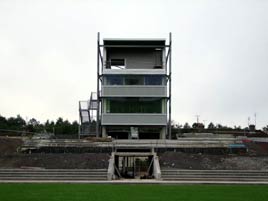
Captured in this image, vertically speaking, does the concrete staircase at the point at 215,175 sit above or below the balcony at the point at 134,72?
below

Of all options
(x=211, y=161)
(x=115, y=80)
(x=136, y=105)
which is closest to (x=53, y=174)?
(x=211, y=161)

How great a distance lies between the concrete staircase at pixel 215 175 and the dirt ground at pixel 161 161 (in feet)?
→ 5.84

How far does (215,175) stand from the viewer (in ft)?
113

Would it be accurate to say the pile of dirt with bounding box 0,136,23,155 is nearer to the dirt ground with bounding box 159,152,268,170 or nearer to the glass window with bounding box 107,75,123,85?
the glass window with bounding box 107,75,123,85

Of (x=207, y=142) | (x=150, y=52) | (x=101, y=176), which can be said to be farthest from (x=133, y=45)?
(x=101, y=176)

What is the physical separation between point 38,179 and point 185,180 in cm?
1077

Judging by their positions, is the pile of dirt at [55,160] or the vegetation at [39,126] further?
the vegetation at [39,126]

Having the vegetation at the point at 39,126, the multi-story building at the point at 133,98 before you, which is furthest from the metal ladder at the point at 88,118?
the vegetation at the point at 39,126

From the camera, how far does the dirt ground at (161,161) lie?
1471 inches

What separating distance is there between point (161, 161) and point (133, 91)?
19.1 meters

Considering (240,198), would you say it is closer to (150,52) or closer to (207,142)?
(207,142)

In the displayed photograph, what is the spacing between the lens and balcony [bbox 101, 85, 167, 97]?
2223 inches

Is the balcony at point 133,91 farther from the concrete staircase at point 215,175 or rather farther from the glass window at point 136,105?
the concrete staircase at point 215,175

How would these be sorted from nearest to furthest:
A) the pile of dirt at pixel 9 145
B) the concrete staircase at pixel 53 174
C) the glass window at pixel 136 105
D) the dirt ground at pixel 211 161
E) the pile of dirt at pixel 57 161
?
1. the concrete staircase at pixel 53 174
2. the dirt ground at pixel 211 161
3. the pile of dirt at pixel 57 161
4. the pile of dirt at pixel 9 145
5. the glass window at pixel 136 105
